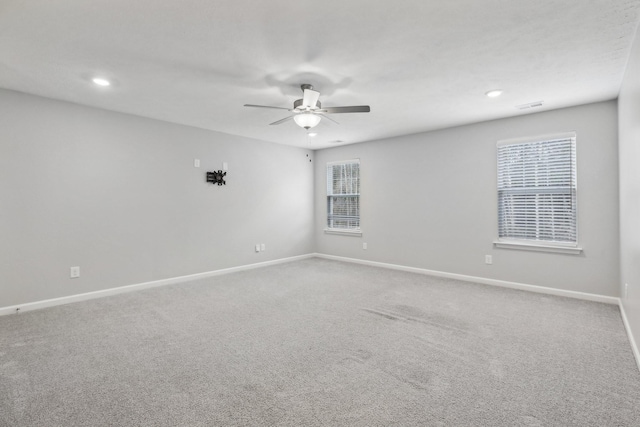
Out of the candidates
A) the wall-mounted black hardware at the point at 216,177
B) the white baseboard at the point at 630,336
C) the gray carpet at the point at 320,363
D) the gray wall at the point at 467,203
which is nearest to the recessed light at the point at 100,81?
the wall-mounted black hardware at the point at 216,177

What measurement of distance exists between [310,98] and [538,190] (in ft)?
10.8

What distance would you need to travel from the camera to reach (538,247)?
415 centimetres

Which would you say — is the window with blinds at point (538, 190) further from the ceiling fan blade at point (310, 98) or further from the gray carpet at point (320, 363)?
the ceiling fan blade at point (310, 98)

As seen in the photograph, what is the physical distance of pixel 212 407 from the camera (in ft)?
6.00

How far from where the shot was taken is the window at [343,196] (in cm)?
631

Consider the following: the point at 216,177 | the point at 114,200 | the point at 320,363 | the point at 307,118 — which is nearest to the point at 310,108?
the point at 307,118

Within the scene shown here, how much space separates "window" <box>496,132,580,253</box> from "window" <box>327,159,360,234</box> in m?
2.60

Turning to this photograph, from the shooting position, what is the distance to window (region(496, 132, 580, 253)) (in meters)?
3.95

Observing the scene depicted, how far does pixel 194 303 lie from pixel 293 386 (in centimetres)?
220

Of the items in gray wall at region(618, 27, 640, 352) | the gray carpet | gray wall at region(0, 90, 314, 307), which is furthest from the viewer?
gray wall at region(0, 90, 314, 307)

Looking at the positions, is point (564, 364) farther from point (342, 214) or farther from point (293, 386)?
point (342, 214)

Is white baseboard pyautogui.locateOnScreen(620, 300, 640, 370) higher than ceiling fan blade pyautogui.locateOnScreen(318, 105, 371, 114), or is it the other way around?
ceiling fan blade pyautogui.locateOnScreen(318, 105, 371, 114)

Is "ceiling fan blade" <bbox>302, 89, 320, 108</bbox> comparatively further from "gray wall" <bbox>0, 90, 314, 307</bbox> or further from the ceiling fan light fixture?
"gray wall" <bbox>0, 90, 314, 307</bbox>

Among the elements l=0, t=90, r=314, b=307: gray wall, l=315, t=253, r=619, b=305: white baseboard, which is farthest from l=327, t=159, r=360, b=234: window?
l=0, t=90, r=314, b=307: gray wall
